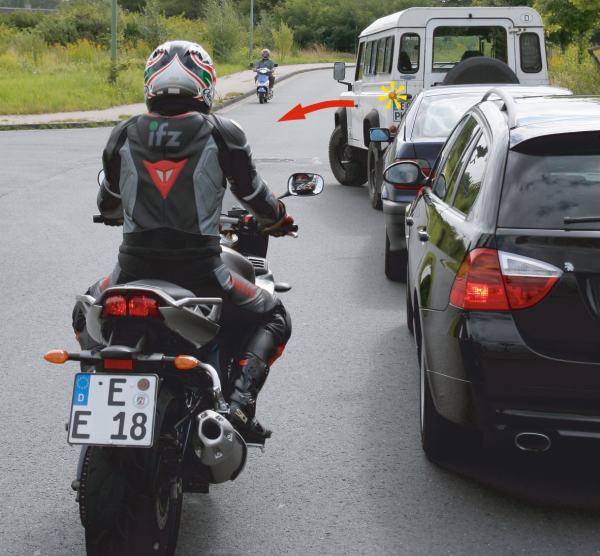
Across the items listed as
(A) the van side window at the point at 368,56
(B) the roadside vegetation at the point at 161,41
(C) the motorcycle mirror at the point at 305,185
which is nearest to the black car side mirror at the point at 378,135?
(A) the van side window at the point at 368,56

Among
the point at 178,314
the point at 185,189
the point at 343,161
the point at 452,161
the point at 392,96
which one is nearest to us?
the point at 178,314

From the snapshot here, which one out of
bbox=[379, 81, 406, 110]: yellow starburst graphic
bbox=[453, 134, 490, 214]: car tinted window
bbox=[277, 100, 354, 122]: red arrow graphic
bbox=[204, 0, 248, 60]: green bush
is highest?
bbox=[453, 134, 490, 214]: car tinted window

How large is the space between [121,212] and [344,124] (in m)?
9.96

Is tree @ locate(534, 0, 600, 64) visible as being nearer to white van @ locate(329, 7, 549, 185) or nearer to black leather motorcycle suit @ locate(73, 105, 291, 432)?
white van @ locate(329, 7, 549, 185)

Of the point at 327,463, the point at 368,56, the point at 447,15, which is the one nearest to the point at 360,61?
the point at 368,56

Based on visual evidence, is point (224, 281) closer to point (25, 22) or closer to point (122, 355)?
point (122, 355)

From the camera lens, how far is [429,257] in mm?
4086

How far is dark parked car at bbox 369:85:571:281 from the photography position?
23.7 ft

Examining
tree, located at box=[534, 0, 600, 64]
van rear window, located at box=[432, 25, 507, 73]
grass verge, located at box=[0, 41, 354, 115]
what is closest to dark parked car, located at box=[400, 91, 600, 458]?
van rear window, located at box=[432, 25, 507, 73]

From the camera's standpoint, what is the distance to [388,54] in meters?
11.5

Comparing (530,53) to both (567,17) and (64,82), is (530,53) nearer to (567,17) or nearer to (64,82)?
(567,17)

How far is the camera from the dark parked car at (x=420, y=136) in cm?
721

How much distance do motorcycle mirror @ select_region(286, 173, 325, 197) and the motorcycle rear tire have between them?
4.95ft

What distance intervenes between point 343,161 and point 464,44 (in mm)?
2622
